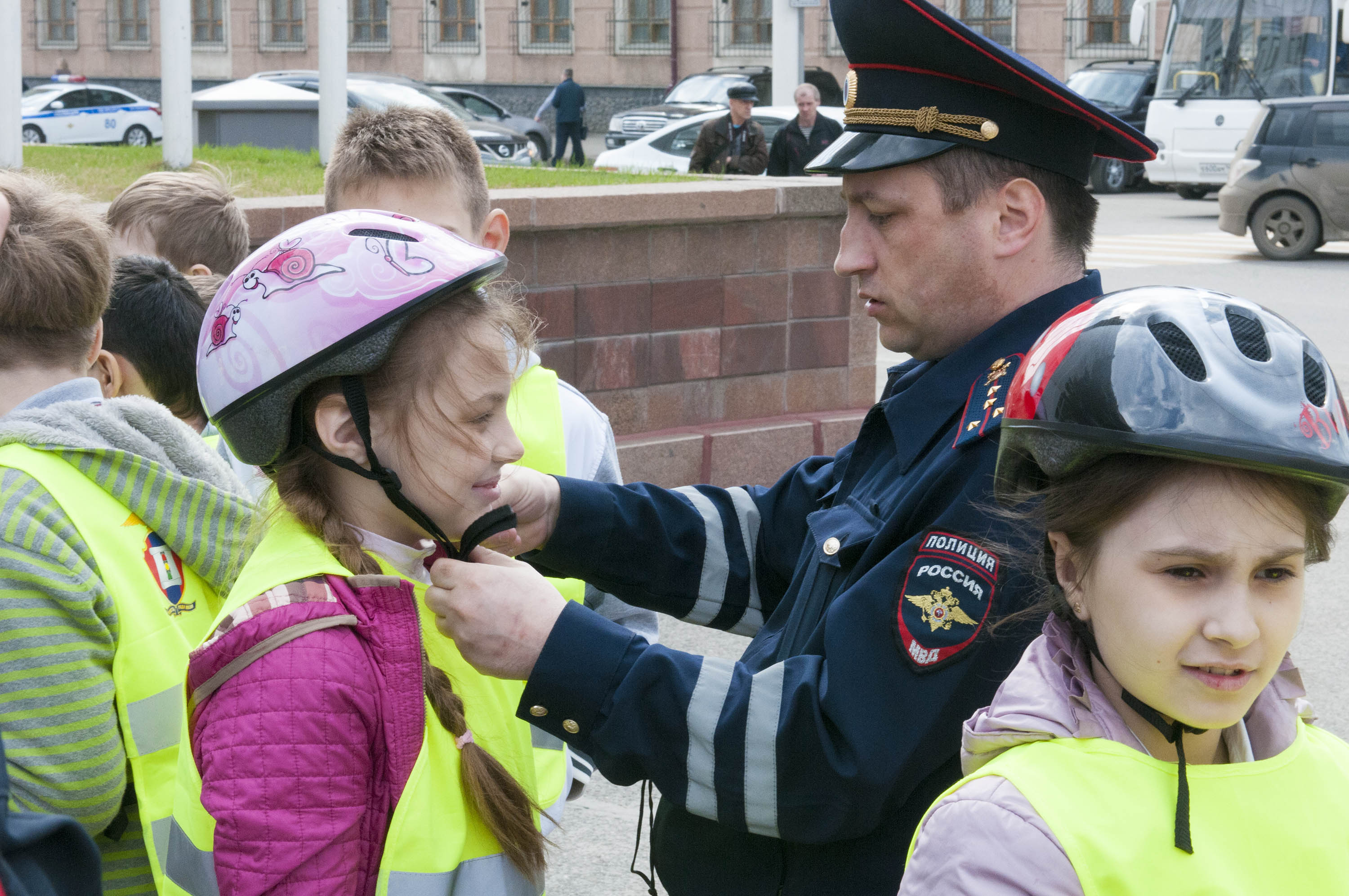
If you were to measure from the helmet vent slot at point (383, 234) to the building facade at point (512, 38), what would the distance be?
32.2 m

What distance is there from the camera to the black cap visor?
224cm

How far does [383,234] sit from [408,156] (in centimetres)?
145

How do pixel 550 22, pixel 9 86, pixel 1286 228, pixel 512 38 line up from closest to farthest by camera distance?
pixel 9 86
pixel 1286 228
pixel 550 22
pixel 512 38

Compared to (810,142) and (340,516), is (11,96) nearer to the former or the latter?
(340,516)

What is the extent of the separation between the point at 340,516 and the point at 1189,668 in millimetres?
1190

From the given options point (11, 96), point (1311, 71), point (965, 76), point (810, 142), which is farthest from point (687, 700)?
point (1311, 71)

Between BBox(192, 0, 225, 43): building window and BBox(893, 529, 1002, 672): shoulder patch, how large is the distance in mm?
43339

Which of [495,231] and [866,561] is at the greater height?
[495,231]

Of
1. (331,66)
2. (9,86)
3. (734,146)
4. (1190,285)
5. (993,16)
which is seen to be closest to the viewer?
(9,86)

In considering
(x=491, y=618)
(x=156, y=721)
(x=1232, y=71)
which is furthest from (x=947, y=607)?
(x=1232, y=71)

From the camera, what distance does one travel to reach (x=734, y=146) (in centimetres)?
1438

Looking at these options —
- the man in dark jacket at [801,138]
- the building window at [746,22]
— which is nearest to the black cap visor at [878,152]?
the man in dark jacket at [801,138]

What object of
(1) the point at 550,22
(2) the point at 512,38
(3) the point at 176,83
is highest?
(1) the point at 550,22

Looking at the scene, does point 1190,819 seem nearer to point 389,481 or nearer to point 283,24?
point 389,481
